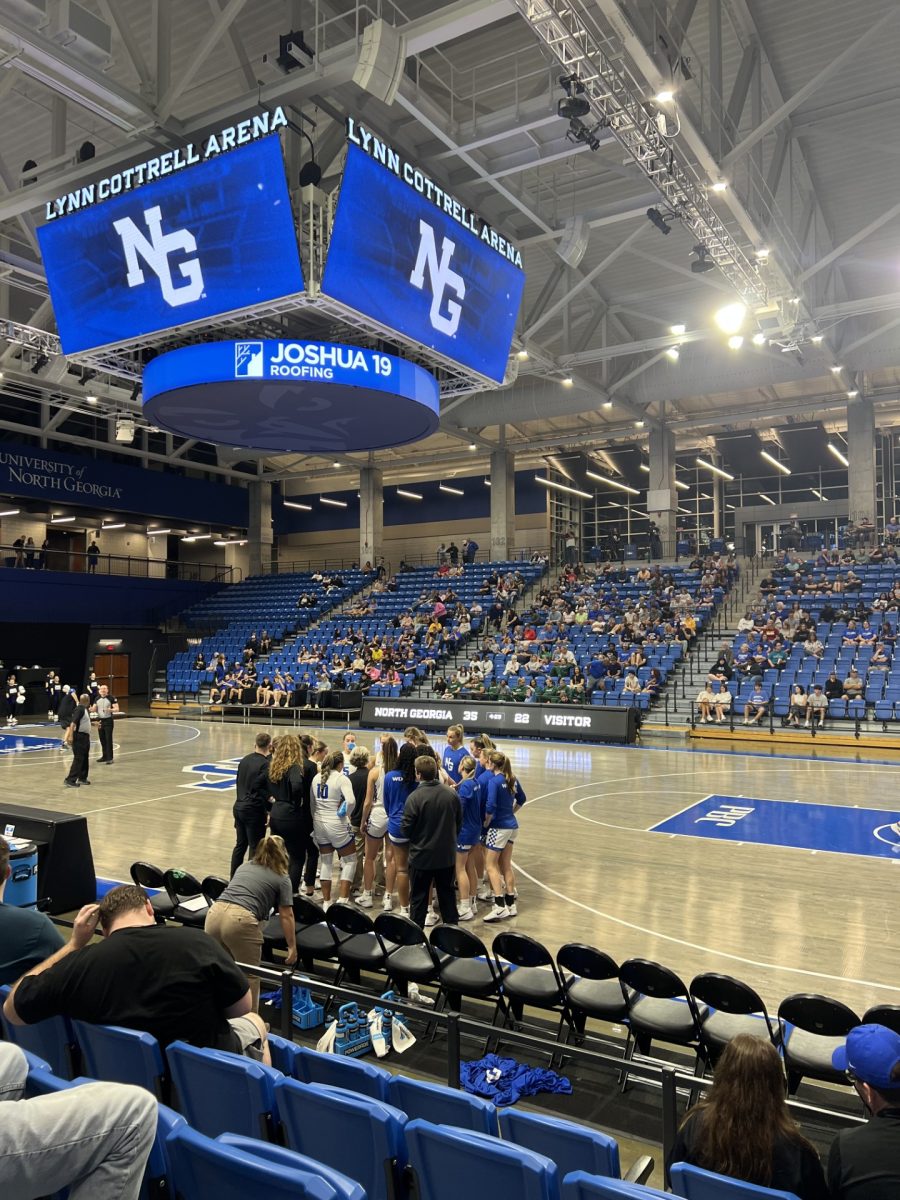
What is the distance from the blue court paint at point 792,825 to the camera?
9.94m

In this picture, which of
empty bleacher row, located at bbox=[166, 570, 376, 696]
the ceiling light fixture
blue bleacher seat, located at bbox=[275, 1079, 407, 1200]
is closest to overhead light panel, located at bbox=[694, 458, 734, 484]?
the ceiling light fixture

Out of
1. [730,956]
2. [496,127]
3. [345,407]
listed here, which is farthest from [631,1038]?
[496,127]

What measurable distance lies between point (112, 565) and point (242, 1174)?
3774 centimetres

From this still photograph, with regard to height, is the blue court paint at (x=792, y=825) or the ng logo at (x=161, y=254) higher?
the ng logo at (x=161, y=254)

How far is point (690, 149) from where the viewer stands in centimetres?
1146

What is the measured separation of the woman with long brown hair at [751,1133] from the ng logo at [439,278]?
30.0 ft

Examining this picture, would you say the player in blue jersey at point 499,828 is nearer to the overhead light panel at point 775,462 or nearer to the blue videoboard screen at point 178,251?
the blue videoboard screen at point 178,251

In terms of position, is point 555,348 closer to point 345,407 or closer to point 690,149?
point 690,149

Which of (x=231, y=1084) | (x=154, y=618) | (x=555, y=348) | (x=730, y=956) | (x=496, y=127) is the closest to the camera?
(x=231, y=1084)

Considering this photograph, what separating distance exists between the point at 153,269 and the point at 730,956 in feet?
30.4

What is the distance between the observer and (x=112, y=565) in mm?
37031

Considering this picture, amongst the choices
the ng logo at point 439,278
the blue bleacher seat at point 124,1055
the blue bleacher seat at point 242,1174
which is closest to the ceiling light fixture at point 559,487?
the ng logo at point 439,278

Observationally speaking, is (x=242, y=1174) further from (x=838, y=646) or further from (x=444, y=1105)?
(x=838, y=646)

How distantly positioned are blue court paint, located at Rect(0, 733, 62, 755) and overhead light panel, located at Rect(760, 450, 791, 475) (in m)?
27.3
